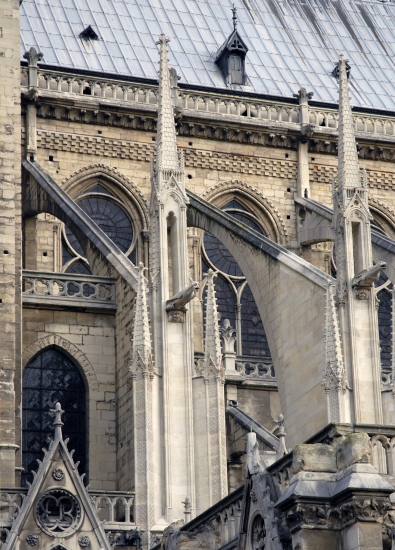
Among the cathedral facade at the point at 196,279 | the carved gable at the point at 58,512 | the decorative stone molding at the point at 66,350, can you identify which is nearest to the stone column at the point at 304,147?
the cathedral facade at the point at 196,279

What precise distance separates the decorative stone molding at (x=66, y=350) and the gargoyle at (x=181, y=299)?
10.1ft

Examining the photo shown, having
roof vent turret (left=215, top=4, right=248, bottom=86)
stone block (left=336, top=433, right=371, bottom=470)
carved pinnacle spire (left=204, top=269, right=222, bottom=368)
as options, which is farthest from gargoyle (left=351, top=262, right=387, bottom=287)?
roof vent turret (left=215, top=4, right=248, bottom=86)

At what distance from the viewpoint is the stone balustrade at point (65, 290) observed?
2427cm

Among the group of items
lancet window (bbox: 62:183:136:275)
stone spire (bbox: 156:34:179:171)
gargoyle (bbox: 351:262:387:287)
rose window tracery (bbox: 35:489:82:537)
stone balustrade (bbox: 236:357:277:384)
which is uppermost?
lancet window (bbox: 62:183:136:275)

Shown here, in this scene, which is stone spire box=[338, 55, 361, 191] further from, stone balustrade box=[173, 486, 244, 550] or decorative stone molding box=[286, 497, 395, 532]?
decorative stone molding box=[286, 497, 395, 532]

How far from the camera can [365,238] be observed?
23156 millimetres

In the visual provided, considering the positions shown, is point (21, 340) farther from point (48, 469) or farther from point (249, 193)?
point (249, 193)

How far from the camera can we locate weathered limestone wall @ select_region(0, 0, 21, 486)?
2155 centimetres

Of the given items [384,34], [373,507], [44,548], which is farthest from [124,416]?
[384,34]

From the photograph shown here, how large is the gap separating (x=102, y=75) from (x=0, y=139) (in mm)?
7978

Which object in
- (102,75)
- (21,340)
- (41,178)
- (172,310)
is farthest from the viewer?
(102,75)

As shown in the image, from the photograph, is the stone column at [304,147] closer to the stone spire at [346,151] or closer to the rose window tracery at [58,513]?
the stone spire at [346,151]

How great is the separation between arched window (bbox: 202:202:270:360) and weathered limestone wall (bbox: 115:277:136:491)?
18.9 ft

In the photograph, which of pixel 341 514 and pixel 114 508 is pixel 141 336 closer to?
pixel 114 508
